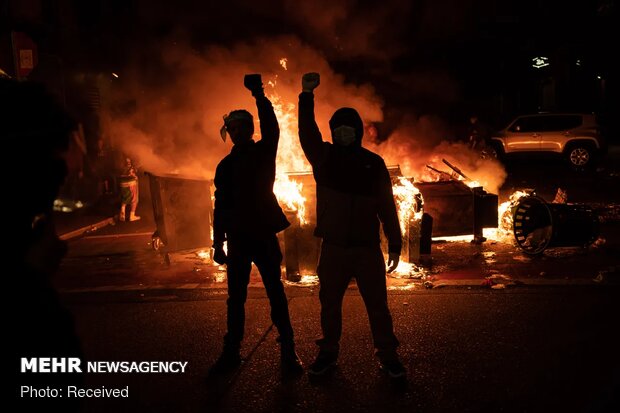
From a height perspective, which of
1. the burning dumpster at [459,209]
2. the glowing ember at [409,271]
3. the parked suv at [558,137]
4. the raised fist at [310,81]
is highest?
the parked suv at [558,137]

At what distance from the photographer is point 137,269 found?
26.0 feet

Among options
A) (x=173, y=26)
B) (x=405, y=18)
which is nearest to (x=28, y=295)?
(x=173, y=26)

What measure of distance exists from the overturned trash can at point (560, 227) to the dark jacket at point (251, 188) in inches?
182

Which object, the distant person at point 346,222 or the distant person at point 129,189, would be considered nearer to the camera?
the distant person at point 346,222

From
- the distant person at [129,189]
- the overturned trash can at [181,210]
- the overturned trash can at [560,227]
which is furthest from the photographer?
→ the distant person at [129,189]

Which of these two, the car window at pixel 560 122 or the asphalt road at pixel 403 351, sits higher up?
the car window at pixel 560 122

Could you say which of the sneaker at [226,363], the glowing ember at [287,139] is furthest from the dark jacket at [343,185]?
the glowing ember at [287,139]

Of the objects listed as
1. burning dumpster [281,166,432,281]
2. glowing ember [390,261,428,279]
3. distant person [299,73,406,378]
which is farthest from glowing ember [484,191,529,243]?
distant person [299,73,406,378]

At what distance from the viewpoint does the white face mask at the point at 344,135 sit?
4.04m

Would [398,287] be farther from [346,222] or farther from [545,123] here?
[545,123]

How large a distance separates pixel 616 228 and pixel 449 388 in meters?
6.88

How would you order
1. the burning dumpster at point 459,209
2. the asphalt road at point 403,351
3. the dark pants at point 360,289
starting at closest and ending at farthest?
the asphalt road at point 403,351 < the dark pants at point 360,289 < the burning dumpster at point 459,209

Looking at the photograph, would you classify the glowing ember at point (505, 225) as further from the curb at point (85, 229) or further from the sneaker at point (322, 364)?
the curb at point (85, 229)

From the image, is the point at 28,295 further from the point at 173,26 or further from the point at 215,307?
the point at 173,26
